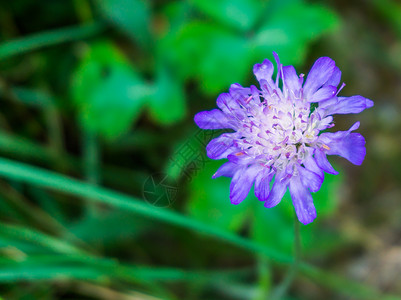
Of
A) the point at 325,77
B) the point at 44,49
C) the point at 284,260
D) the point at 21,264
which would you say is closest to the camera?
the point at 325,77

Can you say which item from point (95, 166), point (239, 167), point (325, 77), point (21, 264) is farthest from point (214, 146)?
point (95, 166)

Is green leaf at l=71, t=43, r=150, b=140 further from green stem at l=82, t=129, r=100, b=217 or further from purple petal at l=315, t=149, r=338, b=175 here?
purple petal at l=315, t=149, r=338, b=175

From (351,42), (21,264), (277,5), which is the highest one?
(351,42)

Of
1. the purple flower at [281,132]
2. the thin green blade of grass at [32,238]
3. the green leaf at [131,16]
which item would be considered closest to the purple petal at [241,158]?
the purple flower at [281,132]

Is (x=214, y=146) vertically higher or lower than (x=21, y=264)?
lower

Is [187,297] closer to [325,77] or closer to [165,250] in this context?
[165,250]

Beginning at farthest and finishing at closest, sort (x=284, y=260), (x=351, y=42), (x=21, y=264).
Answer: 1. (x=351, y=42)
2. (x=21, y=264)
3. (x=284, y=260)

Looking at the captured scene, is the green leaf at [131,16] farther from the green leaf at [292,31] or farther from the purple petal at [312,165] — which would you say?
the purple petal at [312,165]
